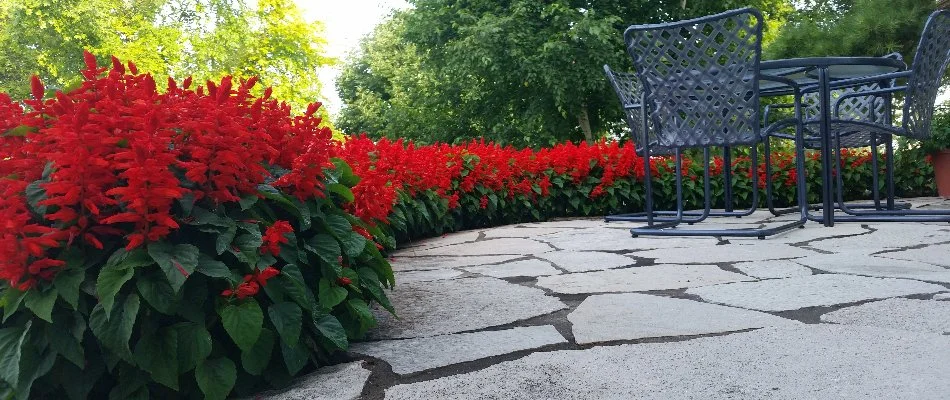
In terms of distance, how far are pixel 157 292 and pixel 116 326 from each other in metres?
0.08

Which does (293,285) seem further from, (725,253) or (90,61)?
(725,253)

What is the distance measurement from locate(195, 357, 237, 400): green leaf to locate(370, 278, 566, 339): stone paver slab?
50 centimetres

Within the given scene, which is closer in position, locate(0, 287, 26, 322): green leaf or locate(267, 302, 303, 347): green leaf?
locate(0, 287, 26, 322): green leaf

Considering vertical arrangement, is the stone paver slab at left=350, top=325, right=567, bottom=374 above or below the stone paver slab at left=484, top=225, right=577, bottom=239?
below

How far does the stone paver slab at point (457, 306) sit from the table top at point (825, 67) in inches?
72.2

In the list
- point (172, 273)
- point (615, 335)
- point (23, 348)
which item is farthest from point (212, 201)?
point (615, 335)

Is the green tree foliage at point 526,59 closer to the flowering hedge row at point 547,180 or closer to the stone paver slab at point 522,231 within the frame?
the flowering hedge row at point 547,180

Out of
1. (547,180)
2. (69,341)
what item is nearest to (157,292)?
(69,341)

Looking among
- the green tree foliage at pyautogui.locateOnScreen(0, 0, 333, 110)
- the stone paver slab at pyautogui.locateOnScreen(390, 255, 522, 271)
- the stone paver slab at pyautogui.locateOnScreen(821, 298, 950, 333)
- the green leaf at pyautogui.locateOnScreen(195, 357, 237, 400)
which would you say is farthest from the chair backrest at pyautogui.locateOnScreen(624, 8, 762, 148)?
the green tree foliage at pyautogui.locateOnScreen(0, 0, 333, 110)

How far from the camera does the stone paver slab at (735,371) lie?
45.7 inches

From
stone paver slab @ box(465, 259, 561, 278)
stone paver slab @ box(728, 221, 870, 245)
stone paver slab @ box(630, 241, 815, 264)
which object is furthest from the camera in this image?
stone paver slab @ box(728, 221, 870, 245)

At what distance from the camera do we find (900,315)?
163 cm

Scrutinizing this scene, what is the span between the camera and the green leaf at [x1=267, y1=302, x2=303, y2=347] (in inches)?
49.3

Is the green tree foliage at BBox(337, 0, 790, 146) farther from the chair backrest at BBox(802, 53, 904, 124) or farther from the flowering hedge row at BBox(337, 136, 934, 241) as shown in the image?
the chair backrest at BBox(802, 53, 904, 124)
